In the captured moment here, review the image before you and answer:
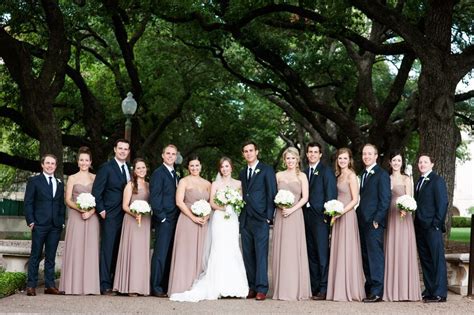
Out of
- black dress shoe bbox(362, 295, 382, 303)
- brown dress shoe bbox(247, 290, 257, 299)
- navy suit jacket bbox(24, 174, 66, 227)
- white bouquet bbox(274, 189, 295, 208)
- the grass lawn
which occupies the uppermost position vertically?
white bouquet bbox(274, 189, 295, 208)

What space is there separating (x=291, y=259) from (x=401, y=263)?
169cm

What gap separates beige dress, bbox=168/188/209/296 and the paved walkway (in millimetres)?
436

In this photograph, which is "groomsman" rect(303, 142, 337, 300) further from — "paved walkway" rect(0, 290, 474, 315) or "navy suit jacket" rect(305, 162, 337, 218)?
"paved walkway" rect(0, 290, 474, 315)

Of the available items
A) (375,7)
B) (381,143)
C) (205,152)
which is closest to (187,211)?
A: (375,7)

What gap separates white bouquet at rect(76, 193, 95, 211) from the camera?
11.1m

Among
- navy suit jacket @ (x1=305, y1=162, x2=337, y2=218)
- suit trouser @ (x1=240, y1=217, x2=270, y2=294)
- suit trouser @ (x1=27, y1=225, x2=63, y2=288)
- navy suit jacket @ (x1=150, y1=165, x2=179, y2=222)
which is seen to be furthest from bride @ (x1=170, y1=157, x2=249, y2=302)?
suit trouser @ (x1=27, y1=225, x2=63, y2=288)

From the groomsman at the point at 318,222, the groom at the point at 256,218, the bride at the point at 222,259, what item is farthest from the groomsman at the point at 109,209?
the groomsman at the point at 318,222

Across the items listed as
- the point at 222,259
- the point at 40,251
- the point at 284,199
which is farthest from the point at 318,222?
the point at 40,251

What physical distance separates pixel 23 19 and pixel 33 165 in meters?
8.06

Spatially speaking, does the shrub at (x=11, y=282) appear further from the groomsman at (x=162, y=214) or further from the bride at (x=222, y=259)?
the bride at (x=222, y=259)

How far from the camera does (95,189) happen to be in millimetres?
11438

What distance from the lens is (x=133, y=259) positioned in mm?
11297

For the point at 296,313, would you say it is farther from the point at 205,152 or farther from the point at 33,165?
the point at 205,152

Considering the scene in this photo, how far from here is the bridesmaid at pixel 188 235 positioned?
1119 cm
